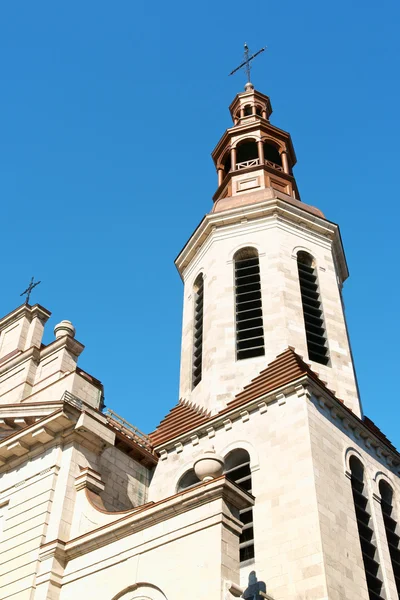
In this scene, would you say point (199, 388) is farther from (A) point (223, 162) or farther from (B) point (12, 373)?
(A) point (223, 162)

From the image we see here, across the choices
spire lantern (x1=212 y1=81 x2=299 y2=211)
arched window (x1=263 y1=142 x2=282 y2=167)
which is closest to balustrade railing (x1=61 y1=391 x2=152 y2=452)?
spire lantern (x1=212 y1=81 x2=299 y2=211)

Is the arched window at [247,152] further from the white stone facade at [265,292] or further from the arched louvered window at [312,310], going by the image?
the arched louvered window at [312,310]

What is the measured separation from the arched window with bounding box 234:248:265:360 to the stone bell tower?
0.03 m

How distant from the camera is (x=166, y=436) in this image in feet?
80.5

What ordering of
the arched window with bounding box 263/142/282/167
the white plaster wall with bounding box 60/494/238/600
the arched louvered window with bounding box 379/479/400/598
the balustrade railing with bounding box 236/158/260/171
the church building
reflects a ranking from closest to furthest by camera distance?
the white plaster wall with bounding box 60/494/238/600 < the church building < the arched louvered window with bounding box 379/479/400/598 < the balustrade railing with bounding box 236/158/260/171 < the arched window with bounding box 263/142/282/167

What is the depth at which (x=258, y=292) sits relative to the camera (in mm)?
27391

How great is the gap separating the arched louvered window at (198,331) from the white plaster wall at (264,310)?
0.65ft

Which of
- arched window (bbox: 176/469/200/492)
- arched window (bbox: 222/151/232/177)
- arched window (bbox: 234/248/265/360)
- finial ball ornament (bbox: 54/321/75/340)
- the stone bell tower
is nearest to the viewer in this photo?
arched window (bbox: 176/469/200/492)

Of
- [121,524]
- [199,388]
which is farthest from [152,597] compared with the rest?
[199,388]

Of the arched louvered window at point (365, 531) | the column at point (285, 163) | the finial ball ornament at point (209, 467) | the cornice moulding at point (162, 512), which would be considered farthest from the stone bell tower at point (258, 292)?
the finial ball ornament at point (209, 467)

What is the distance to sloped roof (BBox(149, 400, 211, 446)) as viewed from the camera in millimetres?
24203

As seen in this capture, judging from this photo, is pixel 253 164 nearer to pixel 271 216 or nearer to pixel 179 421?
pixel 271 216

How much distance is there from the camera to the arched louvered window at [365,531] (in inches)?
766

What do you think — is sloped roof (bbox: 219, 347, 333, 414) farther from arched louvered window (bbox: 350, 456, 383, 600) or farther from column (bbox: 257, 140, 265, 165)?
column (bbox: 257, 140, 265, 165)
